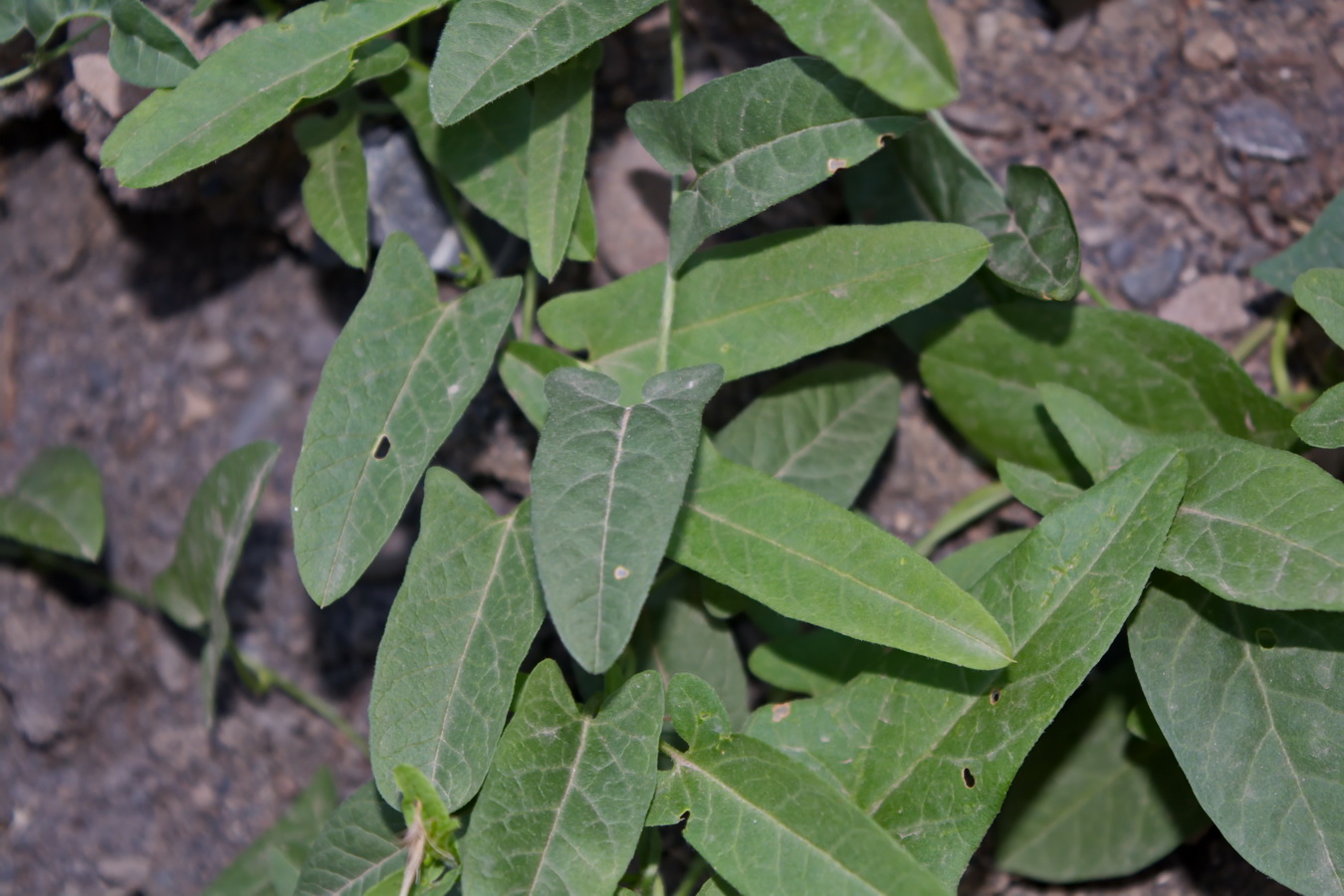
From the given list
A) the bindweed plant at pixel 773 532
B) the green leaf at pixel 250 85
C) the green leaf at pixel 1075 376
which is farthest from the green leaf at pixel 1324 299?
the green leaf at pixel 250 85

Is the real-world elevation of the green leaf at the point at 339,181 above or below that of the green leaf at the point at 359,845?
above

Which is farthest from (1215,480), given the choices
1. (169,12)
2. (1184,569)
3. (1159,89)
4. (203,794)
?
(203,794)

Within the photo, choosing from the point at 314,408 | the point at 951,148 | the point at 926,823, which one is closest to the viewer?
the point at 926,823

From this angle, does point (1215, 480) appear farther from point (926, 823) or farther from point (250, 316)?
point (250, 316)

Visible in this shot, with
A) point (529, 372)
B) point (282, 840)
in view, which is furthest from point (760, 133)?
point (282, 840)

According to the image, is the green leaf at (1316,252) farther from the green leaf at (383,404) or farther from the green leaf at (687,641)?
the green leaf at (383,404)

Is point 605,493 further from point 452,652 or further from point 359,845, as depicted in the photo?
point 359,845
